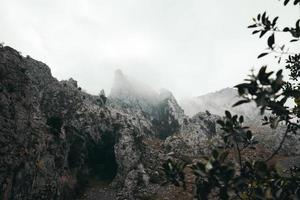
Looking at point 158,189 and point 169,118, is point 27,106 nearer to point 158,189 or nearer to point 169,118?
point 158,189

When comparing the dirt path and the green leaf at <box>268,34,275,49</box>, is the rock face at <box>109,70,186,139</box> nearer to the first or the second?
the dirt path

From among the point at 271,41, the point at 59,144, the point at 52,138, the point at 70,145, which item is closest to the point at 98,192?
the point at 70,145

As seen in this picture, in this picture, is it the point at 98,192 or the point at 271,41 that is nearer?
the point at 271,41

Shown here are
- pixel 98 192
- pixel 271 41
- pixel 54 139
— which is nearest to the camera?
pixel 271 41

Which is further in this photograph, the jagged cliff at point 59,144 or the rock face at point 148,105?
the rock face at point 148,105

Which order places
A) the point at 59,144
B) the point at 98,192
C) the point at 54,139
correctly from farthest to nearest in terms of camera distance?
the point at 98,192 < the point at 59,144 < the point at 54,139

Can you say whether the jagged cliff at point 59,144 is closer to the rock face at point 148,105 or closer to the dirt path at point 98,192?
the dirt path at point 98,192

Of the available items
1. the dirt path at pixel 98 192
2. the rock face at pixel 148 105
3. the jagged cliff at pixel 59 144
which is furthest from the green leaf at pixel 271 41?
the rock face at pixel 148 105

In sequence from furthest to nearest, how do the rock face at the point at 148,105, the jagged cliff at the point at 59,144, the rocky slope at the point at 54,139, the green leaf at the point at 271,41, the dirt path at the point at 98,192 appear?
the rock face at the point at 148,105 → the dirt path at the point at 98,192 → the jagged cliff at the point at 59,144 → the rocky slope at the point at 54,139 → the green leaf at the point at 271,41

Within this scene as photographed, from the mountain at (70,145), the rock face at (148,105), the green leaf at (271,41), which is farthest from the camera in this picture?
the rock face at (148,105)

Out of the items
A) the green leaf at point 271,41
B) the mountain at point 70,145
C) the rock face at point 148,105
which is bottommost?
the green leaf at point 271,41

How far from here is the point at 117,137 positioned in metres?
75.4

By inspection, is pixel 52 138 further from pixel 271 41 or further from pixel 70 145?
pixel 271 41

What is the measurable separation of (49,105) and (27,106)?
17.5 metres
